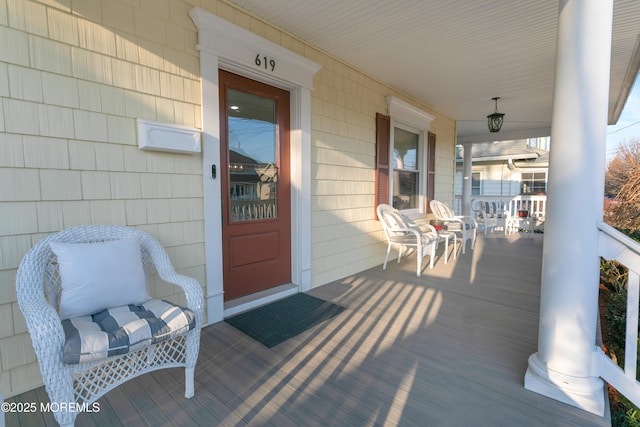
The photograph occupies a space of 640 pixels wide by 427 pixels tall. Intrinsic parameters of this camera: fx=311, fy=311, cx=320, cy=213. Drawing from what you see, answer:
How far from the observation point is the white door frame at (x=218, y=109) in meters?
2.46

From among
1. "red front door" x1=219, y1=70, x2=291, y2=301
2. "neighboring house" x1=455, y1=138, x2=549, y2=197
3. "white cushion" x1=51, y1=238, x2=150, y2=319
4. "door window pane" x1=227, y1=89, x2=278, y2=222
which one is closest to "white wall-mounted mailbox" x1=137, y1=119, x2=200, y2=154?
"red front door" x1=219, y1=70, x2=291, y2=301

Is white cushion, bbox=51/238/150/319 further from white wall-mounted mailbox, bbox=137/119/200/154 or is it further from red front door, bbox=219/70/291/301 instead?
red front door, bbox=219/70/291/301

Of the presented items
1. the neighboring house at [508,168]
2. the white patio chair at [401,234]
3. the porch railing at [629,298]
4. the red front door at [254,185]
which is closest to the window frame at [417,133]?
the white patio chair at [401,234]

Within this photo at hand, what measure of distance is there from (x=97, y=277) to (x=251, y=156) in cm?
165

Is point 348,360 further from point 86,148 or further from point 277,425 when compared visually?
point 86,148

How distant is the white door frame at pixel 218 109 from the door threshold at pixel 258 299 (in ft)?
0.33

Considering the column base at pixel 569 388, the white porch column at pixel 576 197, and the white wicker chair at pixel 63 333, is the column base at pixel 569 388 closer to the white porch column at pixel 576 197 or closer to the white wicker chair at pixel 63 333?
the white porch column at pixel 576 197

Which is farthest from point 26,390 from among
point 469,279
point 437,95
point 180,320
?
point 437,95

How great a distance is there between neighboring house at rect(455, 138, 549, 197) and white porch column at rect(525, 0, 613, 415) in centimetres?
1037

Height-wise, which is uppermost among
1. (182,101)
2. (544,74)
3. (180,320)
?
(544,74)

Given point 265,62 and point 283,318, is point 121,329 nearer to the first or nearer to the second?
point 283,318

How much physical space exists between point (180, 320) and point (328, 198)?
2.32m

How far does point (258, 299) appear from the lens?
2971 mm

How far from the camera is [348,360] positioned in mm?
2049
